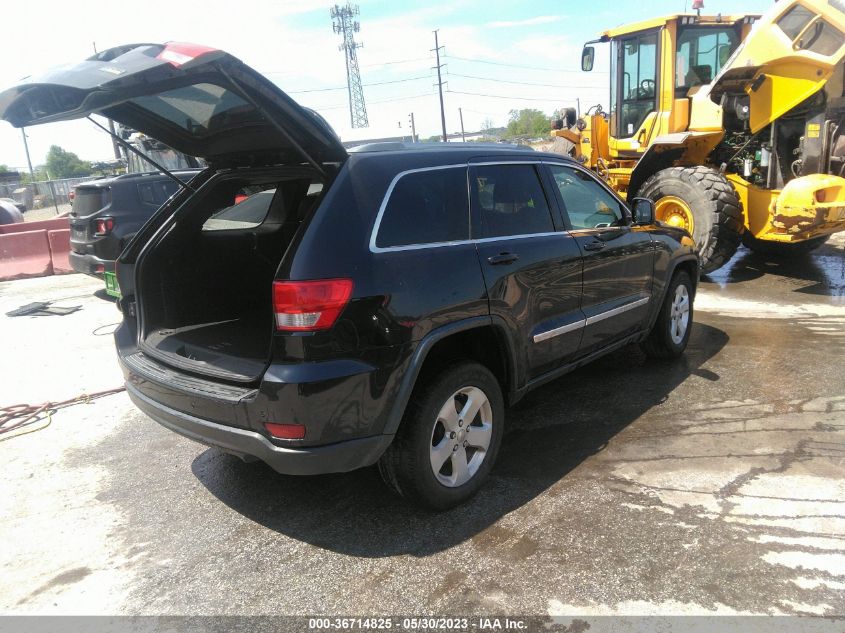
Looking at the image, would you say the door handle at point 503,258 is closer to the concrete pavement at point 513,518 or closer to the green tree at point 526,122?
the concrete pavement at point 513,518

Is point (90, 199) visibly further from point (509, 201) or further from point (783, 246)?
point (783, 246)

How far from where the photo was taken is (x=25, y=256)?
39.5ft

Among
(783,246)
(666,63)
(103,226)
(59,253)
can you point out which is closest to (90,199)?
(103,226)

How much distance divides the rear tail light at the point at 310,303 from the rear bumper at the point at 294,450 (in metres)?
0.54

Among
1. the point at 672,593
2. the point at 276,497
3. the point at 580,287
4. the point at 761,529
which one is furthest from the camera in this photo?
the point at 580,287

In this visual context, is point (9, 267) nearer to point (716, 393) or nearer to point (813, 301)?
point (716, 393)

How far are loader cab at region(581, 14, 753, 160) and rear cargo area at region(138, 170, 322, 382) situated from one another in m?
6.81

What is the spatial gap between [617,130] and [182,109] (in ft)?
27.3

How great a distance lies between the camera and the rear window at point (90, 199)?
28.5 feet

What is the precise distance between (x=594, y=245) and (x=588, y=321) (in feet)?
1.72

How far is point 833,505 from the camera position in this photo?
10.4 feet

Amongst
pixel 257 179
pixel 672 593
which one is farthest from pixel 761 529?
pixel 257 179

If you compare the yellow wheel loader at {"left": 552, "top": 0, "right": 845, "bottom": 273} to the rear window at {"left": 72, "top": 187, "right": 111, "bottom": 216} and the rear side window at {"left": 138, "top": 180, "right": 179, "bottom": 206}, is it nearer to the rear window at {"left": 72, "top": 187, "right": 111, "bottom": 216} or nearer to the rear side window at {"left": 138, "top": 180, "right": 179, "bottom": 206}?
the rear side window at {"left": 138, "top": 180, "right": 179, "bottom": 206}

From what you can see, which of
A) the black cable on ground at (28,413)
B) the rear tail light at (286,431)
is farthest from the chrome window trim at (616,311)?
the black cable on ground at (28,413)
